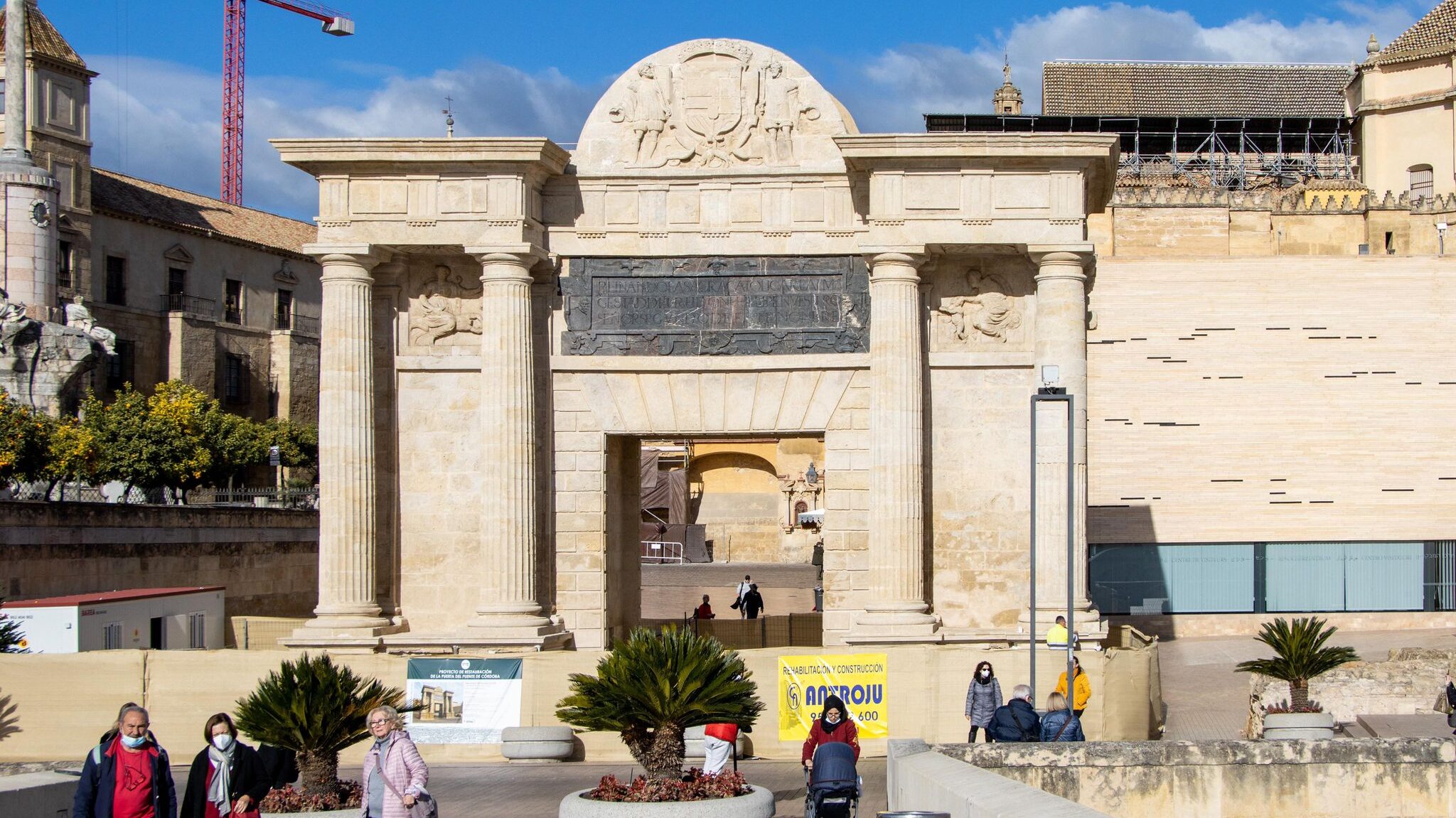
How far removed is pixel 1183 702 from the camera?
29.8 metres

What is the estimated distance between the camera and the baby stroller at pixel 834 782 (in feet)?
47.4

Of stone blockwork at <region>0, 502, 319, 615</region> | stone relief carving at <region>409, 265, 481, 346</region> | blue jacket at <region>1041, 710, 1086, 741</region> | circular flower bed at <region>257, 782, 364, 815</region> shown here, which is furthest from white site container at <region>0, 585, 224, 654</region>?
blue jacket at <region>1041, 710, 1086, 741</region>

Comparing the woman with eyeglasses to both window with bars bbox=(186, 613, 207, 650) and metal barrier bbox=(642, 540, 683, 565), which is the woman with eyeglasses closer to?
window with bars bbox=(186, 613, 207, 650)

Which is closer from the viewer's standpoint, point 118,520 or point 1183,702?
point 1183,702

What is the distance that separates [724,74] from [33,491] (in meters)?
28.3

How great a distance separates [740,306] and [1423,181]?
175 feet

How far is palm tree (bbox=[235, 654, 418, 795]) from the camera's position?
17219 mm

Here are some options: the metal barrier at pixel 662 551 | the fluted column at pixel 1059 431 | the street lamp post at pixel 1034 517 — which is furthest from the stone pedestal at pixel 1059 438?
the metal barrier at pixel 662 551

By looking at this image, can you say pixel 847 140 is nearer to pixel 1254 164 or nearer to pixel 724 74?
pixel 724 74

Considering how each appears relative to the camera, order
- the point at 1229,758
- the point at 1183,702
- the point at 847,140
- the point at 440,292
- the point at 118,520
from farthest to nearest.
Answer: the point at 118,520, the point at 1183,702, the point at 440,292, the point at 847,140, the point at 1229,758

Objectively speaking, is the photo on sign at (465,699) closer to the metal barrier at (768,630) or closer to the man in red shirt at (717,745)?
the man in red shirt at (717,745)

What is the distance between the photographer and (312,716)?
17.3 metres

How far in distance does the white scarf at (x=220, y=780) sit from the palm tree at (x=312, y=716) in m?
4.31

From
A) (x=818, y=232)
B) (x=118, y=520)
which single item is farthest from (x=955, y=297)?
(x=118, y=520)
